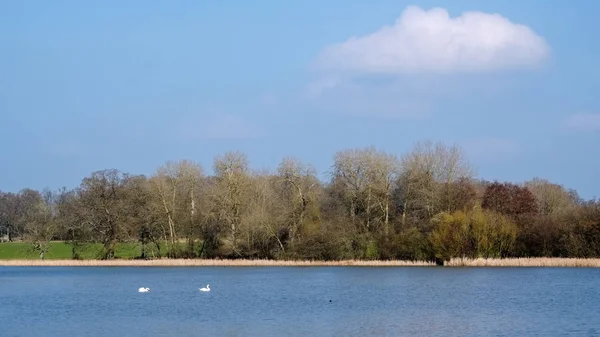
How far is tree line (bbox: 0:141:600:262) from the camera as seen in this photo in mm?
55500

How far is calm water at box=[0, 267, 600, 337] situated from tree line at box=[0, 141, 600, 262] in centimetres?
769

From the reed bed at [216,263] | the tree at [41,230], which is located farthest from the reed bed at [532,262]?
the tree at [41,230]

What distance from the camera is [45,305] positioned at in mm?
30406

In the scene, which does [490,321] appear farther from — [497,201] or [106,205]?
[106,205]

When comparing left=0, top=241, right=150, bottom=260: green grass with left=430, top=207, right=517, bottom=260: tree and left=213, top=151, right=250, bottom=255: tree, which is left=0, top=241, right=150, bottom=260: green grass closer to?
left=213, top=151, right=250, bottom=255: tree

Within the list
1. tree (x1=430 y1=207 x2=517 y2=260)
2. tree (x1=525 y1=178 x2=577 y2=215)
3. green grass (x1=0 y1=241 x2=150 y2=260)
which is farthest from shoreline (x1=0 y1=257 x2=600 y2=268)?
tree (x1=525 y1=178 x2=577 y2=215)

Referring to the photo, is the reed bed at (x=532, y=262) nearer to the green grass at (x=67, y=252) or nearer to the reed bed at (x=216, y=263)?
the reed bed at (x=216, y=263)

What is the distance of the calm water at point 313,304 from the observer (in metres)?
22.5

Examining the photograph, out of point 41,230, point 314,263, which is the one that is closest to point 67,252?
point 41,230

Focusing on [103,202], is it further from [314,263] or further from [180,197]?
[314,263]

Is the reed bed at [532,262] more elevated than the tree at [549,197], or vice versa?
the tree at [549,197]

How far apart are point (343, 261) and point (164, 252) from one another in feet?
49.6

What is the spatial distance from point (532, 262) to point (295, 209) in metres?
17.1

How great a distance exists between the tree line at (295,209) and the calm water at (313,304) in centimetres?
769
